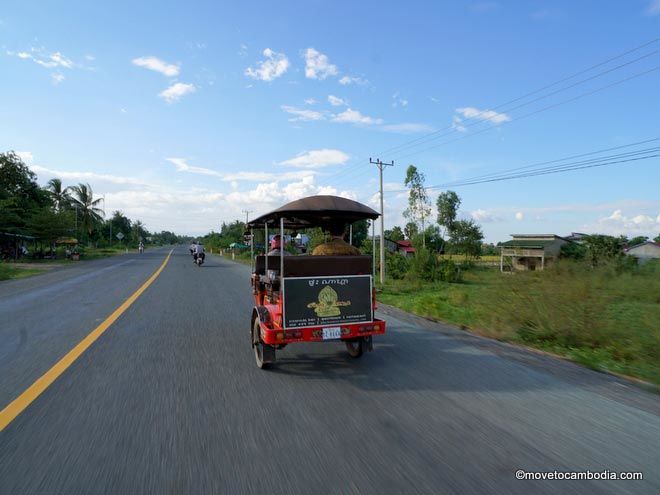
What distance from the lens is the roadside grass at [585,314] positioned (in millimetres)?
5945

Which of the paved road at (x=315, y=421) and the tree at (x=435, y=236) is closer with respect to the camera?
the paved road at (x=315, y=421)

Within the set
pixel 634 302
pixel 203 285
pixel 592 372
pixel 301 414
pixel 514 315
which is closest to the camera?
pixel 301 414

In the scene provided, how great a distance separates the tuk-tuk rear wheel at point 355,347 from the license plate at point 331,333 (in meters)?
0.62

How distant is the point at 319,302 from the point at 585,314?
432cm

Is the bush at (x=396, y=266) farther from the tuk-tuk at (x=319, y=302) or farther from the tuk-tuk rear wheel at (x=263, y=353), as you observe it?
the tuk-tuk rear wheel at (x=263, y=353)

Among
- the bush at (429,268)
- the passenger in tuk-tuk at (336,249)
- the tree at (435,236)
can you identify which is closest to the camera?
the passenger in tuk-tuk at (336,249)

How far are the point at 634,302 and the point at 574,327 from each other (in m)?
0.89

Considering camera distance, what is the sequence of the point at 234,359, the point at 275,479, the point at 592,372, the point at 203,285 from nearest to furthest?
the point at 275,479 < the point at 592,372 < the point at 234,359 < the point at 203,285

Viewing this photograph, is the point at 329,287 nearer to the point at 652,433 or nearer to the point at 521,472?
the point at 521,472

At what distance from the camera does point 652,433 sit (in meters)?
3.60

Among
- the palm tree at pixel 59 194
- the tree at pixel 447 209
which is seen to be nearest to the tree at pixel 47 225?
the palm tree at pixel 59 194

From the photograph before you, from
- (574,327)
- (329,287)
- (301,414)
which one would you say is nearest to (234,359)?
(329,287)

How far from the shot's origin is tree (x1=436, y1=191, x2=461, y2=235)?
61.2 metres

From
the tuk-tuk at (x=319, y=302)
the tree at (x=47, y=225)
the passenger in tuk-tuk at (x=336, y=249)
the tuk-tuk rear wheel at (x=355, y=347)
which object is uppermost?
the tree at (x=47, y=225)
